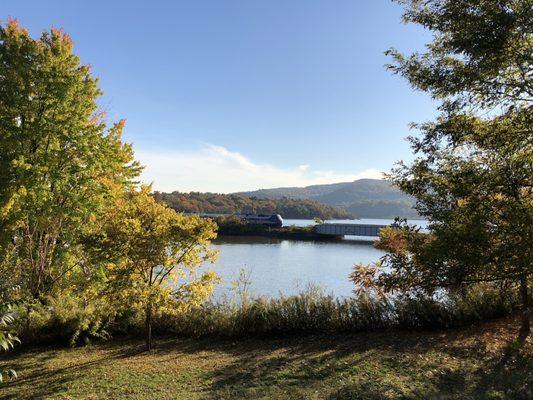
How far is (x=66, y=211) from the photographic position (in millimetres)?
9703

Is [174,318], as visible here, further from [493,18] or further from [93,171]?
[493,18]

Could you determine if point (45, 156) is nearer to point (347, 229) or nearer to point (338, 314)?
point (338, 314)

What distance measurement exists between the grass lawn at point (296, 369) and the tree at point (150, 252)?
1.33 meters

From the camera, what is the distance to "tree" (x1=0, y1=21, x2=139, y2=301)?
9.21 metres

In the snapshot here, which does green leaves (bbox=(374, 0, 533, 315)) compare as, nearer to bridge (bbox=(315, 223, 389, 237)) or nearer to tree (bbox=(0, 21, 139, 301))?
tree (bbox=(0, 21, 139, 301))

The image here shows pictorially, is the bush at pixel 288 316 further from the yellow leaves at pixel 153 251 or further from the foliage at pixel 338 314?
the yellow leaves at pixel 153 251

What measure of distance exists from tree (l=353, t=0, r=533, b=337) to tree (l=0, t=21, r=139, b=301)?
7.81 meters

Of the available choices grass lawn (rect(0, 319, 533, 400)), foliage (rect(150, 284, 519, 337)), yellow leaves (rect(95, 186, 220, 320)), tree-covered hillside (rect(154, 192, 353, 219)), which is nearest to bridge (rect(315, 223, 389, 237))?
tree-covered hillside (rect(154, 192, 353, 219))

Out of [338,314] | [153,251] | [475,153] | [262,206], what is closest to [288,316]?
[338,314]

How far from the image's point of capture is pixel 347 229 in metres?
66.3

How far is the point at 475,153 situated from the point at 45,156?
9.91 meters

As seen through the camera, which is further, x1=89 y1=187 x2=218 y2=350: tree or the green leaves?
x1=89 y1=187 x2=218 y2=350: tree

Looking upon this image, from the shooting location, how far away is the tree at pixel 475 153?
601 centimetres

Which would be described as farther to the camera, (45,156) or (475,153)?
(45,156)
